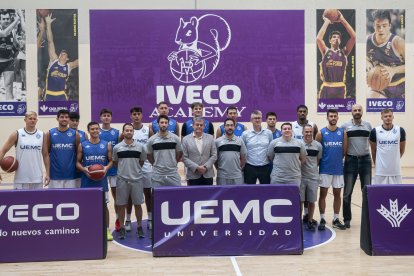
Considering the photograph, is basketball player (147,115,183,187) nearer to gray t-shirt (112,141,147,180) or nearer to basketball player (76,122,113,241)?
gray t-shirt (112,141,147,180)

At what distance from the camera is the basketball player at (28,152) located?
24.6 feet

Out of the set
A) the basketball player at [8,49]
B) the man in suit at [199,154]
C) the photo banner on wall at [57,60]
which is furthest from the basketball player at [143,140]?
the basketball player at [8,49]

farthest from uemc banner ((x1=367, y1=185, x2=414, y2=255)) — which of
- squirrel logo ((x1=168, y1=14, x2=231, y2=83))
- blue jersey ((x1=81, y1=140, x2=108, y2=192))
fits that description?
squirrel logo ((x1=168, y1=14, x2=231, y2=83))

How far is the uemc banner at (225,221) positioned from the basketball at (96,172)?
3.67ft

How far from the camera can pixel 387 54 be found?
16703 millimetres

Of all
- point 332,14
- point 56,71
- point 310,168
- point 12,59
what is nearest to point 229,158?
point 310,168

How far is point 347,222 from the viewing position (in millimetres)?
8398

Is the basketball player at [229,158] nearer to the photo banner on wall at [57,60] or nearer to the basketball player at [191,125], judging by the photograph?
the basketball player at [191,125]

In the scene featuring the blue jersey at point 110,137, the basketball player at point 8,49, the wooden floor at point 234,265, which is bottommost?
the wooden floor at point 234,265

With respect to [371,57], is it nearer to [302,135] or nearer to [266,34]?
[266,34]

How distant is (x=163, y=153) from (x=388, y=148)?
3618 mm

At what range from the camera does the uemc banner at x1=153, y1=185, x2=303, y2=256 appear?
6586 millimetres

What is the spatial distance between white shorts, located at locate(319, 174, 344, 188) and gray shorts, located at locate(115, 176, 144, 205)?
2.89 metres

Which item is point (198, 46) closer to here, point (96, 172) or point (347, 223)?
point (347, 223)
